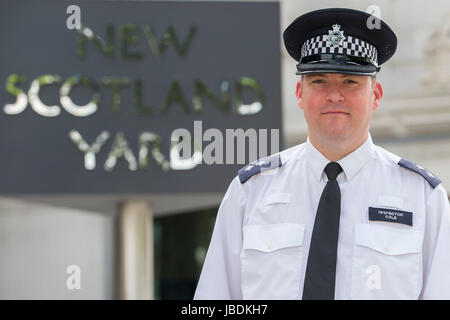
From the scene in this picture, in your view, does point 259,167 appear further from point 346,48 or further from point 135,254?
point 135,254

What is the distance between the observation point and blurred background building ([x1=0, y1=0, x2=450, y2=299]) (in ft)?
35.3

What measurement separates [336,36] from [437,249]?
78cm

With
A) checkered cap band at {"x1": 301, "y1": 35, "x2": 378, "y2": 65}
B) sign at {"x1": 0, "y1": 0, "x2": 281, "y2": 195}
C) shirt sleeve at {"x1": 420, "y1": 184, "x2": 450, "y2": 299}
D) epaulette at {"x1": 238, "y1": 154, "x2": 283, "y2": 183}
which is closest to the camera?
shirt sleeve at {"x1": 420, "y1": 184, "x2": 450, "y2": 299}

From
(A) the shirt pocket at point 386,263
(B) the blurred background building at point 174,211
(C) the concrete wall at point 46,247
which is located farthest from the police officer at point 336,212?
(C) the concrete wall at point 46,247

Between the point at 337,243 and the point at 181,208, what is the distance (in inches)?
360

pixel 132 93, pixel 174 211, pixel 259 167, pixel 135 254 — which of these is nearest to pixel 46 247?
pixel 174 211

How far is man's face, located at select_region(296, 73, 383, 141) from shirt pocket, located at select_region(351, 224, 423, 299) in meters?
0.31

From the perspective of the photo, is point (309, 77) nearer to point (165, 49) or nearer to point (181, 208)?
point (165, 49)

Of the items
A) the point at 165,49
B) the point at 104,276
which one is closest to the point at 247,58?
the point at 165,49

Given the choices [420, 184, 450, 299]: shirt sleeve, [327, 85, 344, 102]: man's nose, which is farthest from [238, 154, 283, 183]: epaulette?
[420, 184, 450, 299]: shirt sleeve

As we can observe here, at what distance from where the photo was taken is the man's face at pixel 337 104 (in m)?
2.50

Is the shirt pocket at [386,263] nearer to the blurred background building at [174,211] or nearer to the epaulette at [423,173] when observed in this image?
the epaulette at [423,173]

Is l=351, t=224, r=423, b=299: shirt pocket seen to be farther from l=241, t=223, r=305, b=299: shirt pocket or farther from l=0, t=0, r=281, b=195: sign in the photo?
l=0, t=0, r=281, b=195: sign

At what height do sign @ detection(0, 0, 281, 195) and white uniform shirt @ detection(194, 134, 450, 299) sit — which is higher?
sign @ detection(0, 0, 281, 195)
